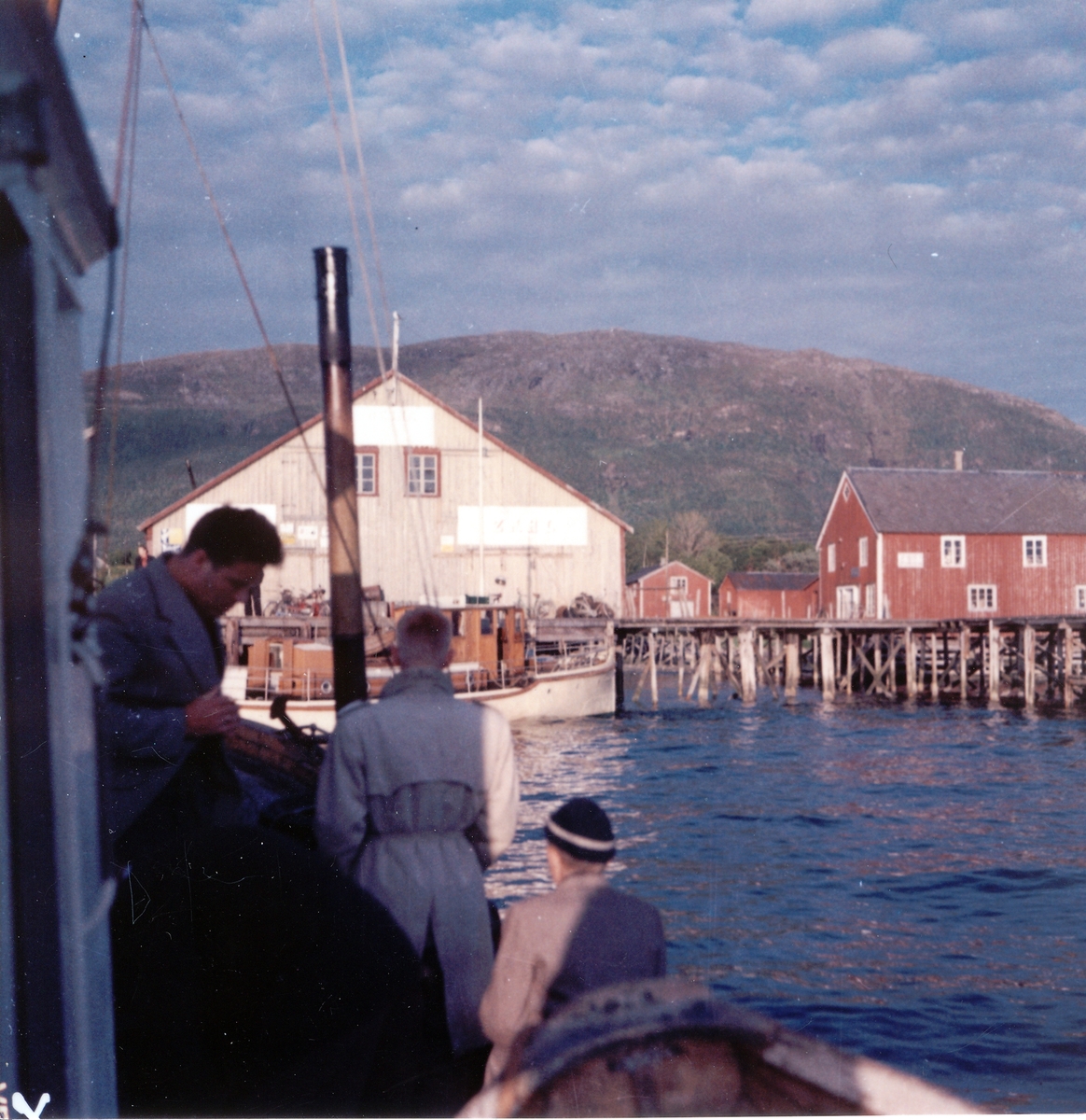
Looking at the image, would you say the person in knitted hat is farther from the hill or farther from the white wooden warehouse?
the hill

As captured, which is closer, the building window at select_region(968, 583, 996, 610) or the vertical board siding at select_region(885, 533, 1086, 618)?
the vertical board siding at select_region(885, 533, 1086, 618)

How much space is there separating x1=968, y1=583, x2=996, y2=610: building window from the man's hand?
3808 cm

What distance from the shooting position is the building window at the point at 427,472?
40.5 feet

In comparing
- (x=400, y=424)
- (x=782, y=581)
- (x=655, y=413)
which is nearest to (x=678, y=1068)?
(x=400, y=424)

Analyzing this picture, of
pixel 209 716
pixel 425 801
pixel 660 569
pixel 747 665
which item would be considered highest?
pixel 209 716

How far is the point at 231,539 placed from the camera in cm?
330

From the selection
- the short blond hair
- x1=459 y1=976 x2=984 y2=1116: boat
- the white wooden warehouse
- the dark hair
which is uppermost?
the white wooden warehouse

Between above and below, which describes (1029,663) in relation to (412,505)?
below

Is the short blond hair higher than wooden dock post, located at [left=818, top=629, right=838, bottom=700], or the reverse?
the short blond hair

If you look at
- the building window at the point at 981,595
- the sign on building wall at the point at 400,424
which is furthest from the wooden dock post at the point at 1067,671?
the sign on building wall at the point at 400,424

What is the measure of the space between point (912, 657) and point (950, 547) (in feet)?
13.1

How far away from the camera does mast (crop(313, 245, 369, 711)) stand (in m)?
4.62

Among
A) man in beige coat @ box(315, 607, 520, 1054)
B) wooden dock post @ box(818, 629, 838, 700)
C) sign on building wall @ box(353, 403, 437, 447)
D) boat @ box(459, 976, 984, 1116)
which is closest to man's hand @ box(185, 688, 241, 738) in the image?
man in beige coat @ box(315, 607, 520, 1054)

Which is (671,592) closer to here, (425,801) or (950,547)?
(950,547)
